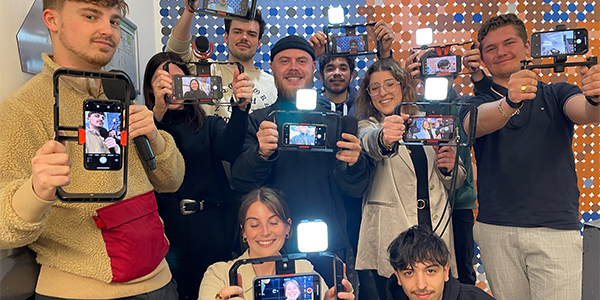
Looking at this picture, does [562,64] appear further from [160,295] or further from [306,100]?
[160,295]

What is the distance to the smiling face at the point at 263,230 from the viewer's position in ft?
6.51

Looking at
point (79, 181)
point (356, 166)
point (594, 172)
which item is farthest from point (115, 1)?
point (594, 172)

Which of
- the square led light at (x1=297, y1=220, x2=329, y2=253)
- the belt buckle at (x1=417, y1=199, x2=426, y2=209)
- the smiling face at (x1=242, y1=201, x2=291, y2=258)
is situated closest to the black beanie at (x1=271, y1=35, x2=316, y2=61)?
the smiling face at (x1=242, y1=201, x2=291, y2=258)

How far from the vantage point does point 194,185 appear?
2.15 m

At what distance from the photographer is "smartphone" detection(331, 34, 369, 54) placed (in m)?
2.65

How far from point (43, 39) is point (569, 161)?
8.76ft

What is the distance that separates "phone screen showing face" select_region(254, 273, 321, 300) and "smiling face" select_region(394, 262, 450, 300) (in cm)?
65

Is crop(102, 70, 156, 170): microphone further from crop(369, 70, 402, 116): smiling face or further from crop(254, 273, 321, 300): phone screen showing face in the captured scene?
crop(369, 70, 402, 116): smiling face

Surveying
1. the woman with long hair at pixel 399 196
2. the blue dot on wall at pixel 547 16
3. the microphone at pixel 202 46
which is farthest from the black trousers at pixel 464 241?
the blue dot on wall at pixel 547 16

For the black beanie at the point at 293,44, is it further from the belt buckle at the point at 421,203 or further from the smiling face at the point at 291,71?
the belt buckle at the point at 421,203

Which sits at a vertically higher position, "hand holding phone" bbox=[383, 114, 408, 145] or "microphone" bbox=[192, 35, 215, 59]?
"microphone" bbox=[192, 35, 215, 59]

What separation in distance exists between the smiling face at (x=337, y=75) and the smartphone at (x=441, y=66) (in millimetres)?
539

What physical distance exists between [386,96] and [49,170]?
1730 mm

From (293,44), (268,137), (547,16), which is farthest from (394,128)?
(547,16)
